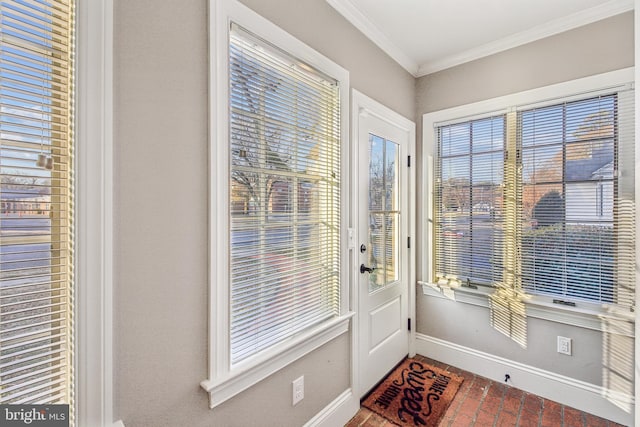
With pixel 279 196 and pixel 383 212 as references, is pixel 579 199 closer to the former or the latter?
pixel 383 212

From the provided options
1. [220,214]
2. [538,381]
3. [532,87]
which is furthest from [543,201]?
[220,214]

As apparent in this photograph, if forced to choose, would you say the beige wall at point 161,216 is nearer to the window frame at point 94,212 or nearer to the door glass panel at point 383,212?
the window frame at point 94,212

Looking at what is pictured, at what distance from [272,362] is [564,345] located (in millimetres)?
2121

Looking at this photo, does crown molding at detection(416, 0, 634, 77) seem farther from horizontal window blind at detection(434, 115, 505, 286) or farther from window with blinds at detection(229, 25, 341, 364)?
window with blinds at detection(229, 25, 341, 364)

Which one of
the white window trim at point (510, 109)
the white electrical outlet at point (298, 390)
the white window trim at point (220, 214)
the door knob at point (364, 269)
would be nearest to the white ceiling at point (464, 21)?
the white window trim at point (510, 109)

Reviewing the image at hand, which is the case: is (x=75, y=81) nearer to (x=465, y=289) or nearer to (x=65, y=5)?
(x=65, y=5)

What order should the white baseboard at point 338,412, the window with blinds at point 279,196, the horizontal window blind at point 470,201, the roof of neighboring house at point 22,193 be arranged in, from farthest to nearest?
the horizontal window blind at point 470,201 → the white baseboard at point 338,412 → the window with blinds at point 279,196 → the roof of neighboring house at point 22,193

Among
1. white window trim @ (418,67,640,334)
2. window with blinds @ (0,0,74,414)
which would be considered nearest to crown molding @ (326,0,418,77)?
white window trim @ (418,67,640,334)

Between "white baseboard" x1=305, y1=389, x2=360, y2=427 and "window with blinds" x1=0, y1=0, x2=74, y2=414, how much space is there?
50.8 inches

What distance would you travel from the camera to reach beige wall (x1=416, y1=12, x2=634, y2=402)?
191cm

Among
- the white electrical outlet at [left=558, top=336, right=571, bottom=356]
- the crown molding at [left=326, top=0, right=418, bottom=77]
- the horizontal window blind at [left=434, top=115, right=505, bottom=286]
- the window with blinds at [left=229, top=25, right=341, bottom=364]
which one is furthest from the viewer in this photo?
the horizontal window blind at [left=434, top=115, right=505, bottom=286]

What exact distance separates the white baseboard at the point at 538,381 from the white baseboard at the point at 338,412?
1.04 metres

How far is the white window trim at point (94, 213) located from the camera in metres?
0.86

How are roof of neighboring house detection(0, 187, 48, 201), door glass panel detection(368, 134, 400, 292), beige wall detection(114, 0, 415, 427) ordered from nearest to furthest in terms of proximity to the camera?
roof of neighboring house detection(0, 187, 48, 201), beige wall detection(114, 0, 415, 427), door glass panel detection(368, 134, 400, 292)
